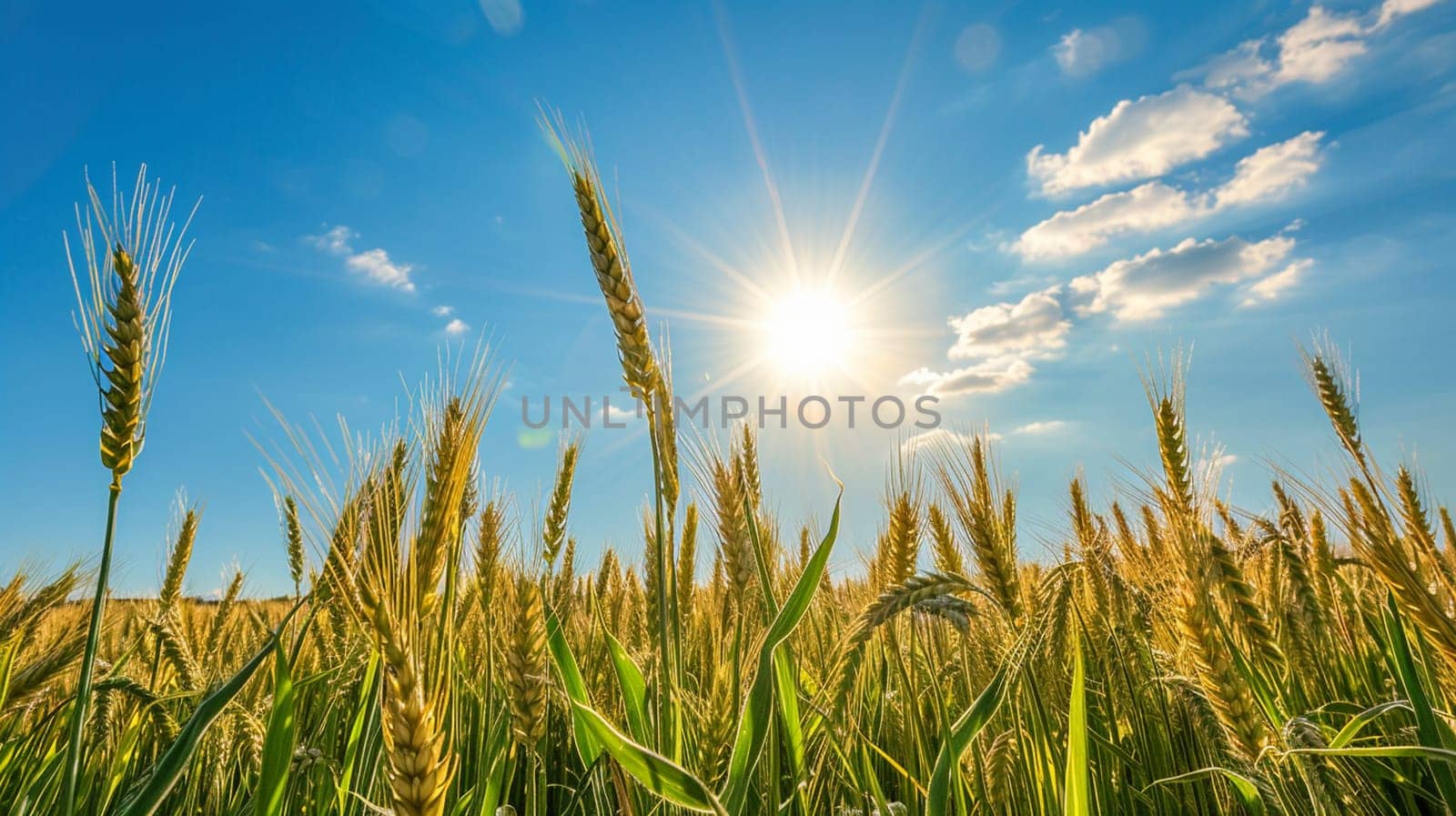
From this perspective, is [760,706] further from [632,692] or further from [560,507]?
[560,507]

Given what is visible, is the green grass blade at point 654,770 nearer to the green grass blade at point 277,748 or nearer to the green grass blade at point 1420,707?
the green grass blade at point 277,748

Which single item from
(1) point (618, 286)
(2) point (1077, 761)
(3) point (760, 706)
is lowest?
(2) point (1077, 761)

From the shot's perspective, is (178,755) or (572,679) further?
(572,679)

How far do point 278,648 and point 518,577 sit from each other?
1220mm

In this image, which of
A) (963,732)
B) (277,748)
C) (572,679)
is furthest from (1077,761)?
(277,748)

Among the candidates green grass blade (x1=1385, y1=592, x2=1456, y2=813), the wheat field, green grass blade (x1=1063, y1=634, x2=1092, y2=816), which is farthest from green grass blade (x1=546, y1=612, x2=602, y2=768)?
green grass blade (x1=1385, y1=592, x2=1456, y2=813)

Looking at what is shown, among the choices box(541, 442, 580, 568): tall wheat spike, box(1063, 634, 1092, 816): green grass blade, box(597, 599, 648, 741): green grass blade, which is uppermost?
box(541, 442, 580, 568): tall wheat spike

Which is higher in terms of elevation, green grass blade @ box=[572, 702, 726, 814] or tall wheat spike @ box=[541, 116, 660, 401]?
tall wheat spike @ box=[541, 116, 660, 401]

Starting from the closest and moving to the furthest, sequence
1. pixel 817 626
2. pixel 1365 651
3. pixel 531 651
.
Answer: pixel 531 651 < pixel 1365 651 < pixel 817 626

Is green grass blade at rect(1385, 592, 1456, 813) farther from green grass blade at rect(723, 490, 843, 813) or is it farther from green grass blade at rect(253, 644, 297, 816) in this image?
green grass blade at rect(253, 644, 297, 816)

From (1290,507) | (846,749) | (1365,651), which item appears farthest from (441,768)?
(1290,507)

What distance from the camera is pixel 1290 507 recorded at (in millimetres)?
5598

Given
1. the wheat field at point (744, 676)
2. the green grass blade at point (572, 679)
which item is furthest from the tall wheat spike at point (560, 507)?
the green grass blade at point (572, 679)

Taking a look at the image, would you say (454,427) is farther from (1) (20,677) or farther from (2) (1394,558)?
(2) (1394,558)
